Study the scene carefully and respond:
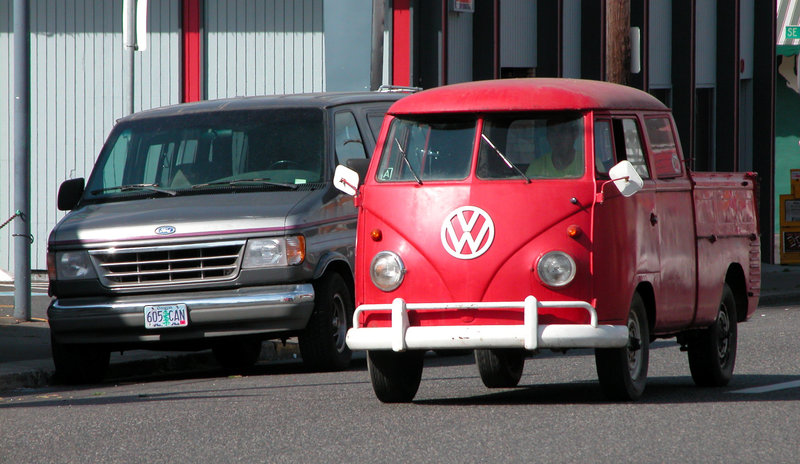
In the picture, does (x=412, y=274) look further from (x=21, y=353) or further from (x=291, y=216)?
(x=21, y=353)

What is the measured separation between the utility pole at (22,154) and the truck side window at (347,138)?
396 centimetres

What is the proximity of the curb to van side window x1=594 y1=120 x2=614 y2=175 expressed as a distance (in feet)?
16.3

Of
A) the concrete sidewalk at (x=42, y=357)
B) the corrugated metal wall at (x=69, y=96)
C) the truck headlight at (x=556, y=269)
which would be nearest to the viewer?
the truck headlight at (x=556, y=269)

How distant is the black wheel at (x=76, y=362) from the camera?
1167 centimetres

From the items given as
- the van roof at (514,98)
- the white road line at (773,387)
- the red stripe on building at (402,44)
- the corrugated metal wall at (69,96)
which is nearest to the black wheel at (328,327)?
the van roof at (514,98)

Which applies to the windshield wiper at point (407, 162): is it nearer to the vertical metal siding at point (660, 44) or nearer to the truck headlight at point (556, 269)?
the truck headlight at point (556, 269)

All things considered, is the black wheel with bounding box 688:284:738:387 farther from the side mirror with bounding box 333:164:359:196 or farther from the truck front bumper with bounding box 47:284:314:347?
the truck front bumper with bounding box 47:284:314:347

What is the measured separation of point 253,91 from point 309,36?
1171 mm

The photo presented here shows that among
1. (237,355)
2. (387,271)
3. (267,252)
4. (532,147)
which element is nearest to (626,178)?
(532,147)

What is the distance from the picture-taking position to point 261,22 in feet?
70.7

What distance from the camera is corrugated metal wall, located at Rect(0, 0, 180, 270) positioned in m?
21.8

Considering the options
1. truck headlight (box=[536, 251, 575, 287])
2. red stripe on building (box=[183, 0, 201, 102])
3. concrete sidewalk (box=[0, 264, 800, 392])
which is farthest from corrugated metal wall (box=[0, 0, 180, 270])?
truck headlight (box=[536, 251, 575, 287])

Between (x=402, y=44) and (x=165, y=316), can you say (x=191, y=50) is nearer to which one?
(x=402, y=44)

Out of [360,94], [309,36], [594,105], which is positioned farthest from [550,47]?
[594,105]
